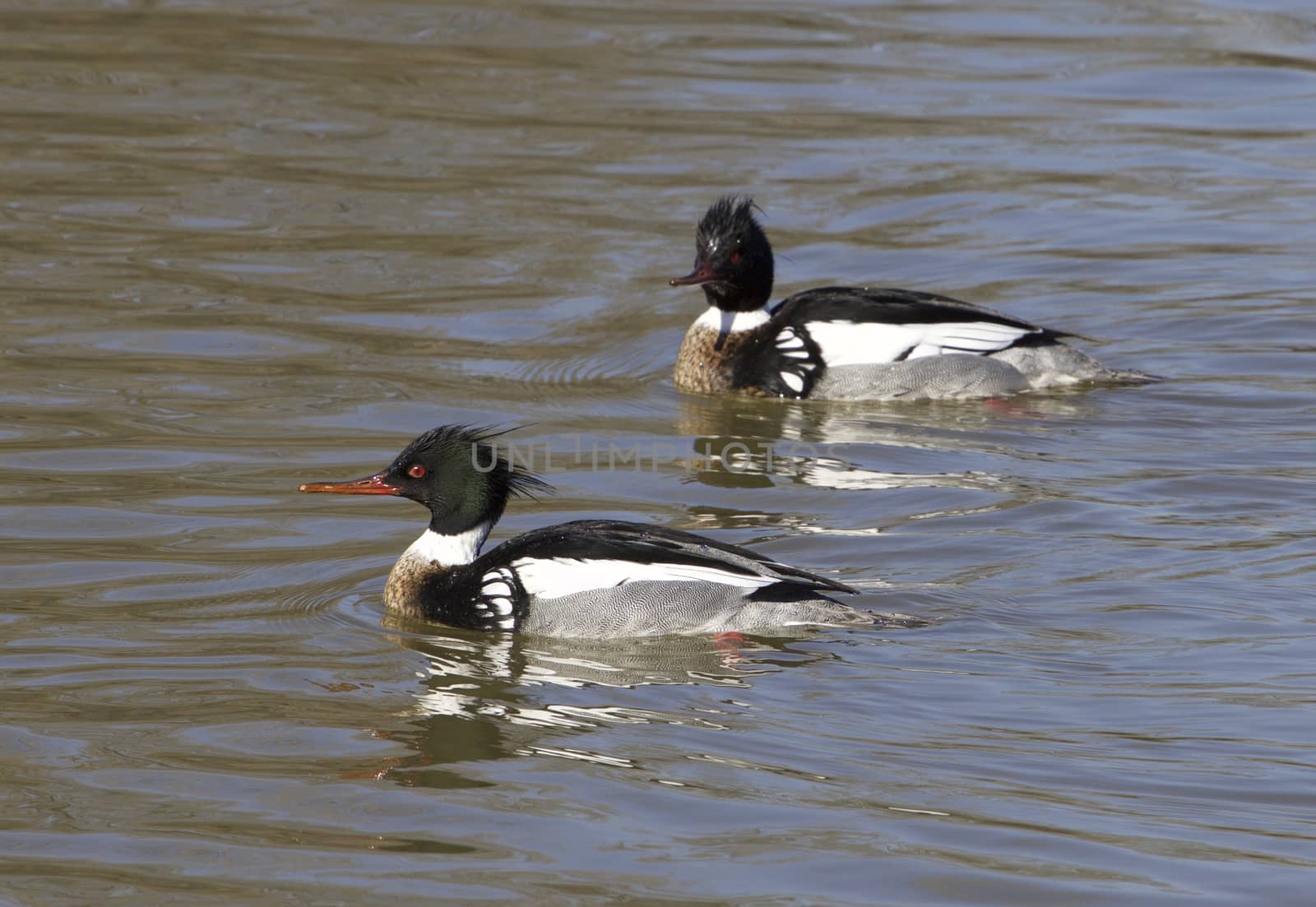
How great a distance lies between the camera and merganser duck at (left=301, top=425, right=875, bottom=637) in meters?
7.26

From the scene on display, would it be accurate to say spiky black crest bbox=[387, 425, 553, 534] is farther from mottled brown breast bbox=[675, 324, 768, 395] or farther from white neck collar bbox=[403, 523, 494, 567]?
mottled brown breast bbox=[675, 324, 768, 395]

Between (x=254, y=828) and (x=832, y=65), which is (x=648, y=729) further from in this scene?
(x=832, y=65)

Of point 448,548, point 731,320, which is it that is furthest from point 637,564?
point 731,320

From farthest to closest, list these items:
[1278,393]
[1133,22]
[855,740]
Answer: [1133,22]
[1278,393]
[855,740]

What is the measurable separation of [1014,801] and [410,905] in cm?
182

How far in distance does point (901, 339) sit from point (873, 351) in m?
0.21

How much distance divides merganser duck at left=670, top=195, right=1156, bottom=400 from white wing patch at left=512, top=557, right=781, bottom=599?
3.92 meters

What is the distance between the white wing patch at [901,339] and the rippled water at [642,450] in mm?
329

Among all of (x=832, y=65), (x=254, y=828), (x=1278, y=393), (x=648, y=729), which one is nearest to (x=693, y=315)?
(x=1278, y=393)

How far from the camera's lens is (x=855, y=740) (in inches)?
242

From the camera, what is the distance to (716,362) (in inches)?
444

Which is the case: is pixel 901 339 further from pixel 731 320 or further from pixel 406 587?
pixel 406 587

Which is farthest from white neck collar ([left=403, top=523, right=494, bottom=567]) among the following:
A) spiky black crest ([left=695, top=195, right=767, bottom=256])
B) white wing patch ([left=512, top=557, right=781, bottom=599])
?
spiky black crest ([left=695, top=195, right=767, bottom=256])

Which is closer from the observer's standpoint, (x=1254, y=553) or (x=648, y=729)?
(x=648, y=729)
